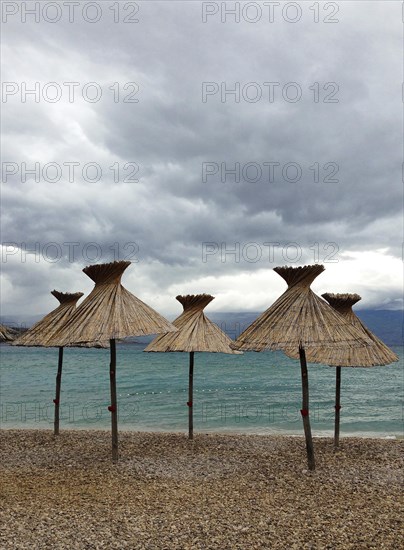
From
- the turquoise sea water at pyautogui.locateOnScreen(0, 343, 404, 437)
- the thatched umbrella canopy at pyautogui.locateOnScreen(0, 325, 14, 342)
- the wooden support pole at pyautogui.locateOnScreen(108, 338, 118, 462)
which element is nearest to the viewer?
the wooden support pole at pyautogui.locateOnScreen(108, 338, 118, 462)

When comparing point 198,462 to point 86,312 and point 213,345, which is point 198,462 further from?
point 86,312

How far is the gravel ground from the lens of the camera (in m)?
6.42

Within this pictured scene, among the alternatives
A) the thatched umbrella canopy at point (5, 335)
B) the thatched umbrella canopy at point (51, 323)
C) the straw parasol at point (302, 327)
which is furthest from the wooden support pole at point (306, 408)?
the thatched umbrella canopy at point (5, 335)

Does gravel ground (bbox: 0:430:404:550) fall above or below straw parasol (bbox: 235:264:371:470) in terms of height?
below

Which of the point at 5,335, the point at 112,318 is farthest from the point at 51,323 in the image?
the point at 112,318

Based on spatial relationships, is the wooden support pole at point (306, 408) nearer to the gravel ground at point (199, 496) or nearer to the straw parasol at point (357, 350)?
the gravel ground at point (199, 496)

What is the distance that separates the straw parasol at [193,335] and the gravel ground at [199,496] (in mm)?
2478

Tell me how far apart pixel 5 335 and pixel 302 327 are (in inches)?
293

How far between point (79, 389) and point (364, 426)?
20.5 meters

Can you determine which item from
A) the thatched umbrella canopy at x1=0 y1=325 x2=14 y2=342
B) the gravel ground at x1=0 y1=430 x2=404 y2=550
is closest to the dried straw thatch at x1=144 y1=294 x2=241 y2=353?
the gravel ground at x1=0 y1=430 x2=404 y2=550

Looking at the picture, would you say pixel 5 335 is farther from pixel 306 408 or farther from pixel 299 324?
pixel 306 408

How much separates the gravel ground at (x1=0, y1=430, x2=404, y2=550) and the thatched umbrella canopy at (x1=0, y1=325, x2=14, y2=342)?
2.77m

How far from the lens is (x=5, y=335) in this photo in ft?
40.1

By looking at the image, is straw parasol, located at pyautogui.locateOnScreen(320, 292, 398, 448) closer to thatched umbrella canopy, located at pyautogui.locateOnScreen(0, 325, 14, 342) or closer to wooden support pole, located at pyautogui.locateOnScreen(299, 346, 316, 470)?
wooden support pole, located at pyautogui.locateOnScreen(299, 346, 316, 470)
